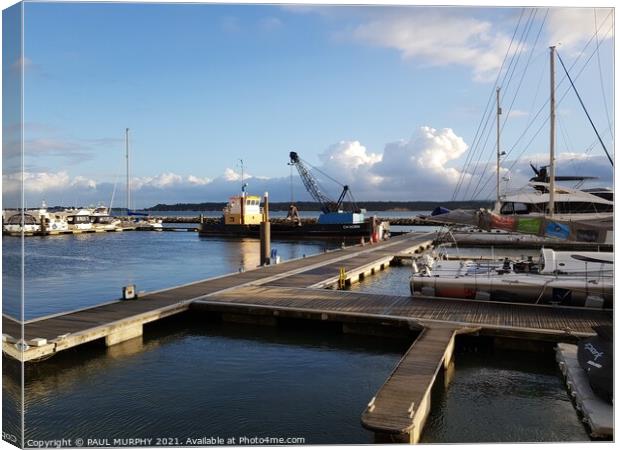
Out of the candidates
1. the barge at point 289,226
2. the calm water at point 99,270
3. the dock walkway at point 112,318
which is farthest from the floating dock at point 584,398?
Result: the barge at point 289,226

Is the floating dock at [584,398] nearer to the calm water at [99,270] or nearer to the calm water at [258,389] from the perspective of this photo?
the calm water at [258,389]

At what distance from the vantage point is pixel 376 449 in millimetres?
6680

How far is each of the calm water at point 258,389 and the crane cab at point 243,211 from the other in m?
52.4

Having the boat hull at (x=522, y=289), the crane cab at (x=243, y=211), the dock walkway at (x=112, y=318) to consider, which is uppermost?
the crane cab at (x=243, y=211)

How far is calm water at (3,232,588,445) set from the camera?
28.5 feet

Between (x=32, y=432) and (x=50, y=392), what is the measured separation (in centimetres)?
236

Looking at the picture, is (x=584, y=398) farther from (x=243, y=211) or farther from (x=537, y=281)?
(x=243, y=211)

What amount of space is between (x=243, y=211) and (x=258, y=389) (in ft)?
191

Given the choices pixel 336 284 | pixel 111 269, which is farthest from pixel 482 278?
pixel 111 269

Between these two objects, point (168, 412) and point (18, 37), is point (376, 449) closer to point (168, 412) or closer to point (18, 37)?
point (168, 412)

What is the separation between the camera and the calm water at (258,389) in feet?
28.5

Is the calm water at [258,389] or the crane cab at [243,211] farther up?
the crane cab at [243,211]

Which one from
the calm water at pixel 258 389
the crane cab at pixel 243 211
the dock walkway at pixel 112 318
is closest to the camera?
the calm water at pixel 258 389

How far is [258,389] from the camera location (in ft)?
34.1
